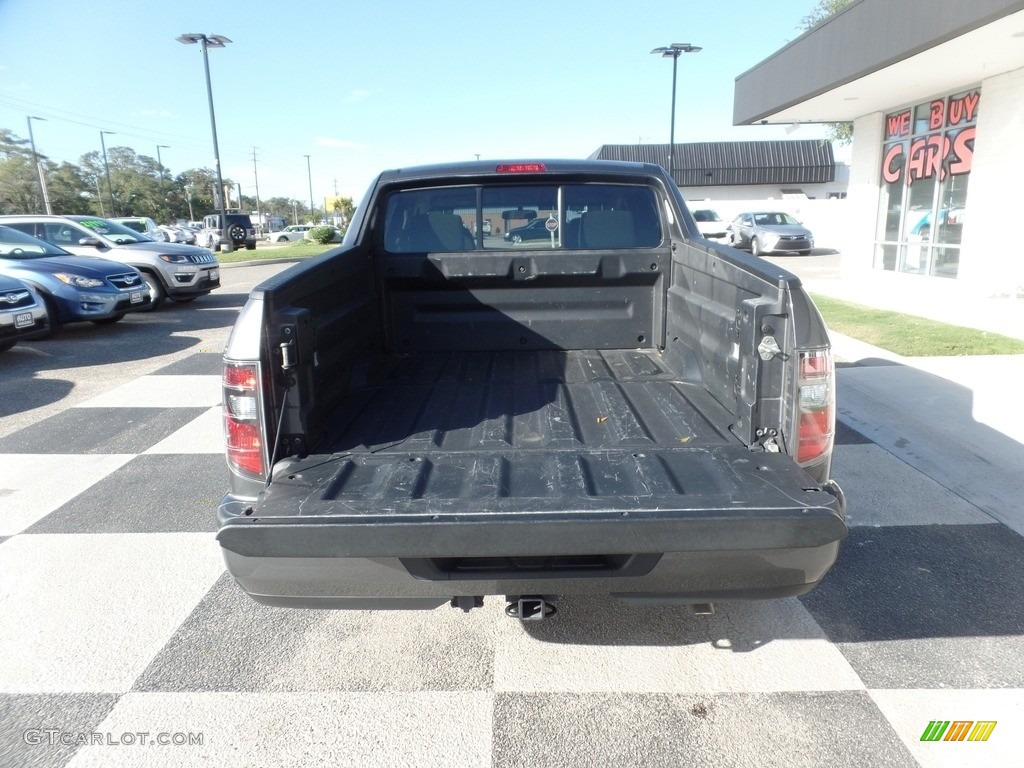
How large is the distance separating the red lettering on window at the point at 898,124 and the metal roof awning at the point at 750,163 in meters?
30.1

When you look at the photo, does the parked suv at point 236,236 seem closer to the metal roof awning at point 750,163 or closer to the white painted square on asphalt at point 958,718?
the metal roof awning at point 750,163

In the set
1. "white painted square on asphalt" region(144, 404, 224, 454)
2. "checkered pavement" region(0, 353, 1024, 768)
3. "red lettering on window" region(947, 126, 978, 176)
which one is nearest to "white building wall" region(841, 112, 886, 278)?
"red lettering on window" region(947, 126, 978, 176)

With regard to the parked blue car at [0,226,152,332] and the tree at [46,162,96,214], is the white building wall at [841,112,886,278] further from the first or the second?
the tree at [46,162,96,214]

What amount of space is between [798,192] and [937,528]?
46.8 meters

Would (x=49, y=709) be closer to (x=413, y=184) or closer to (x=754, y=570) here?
(x=754, y=570)

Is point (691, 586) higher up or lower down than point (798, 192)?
lower down

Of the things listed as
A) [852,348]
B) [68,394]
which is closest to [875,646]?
[852,348]

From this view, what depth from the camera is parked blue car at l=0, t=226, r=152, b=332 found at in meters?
9.91

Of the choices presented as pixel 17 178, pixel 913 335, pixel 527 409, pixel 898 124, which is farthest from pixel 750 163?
pixel 17 178

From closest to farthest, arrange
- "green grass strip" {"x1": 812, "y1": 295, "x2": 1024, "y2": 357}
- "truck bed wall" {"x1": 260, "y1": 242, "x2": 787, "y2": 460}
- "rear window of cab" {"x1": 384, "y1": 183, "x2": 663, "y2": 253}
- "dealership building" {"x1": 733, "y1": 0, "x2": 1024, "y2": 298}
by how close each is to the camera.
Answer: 1. "truck bed wall" {"x1": 260, "y1": 242, "x2": 787, "y2": 460}
2. "rear window of cab" {"x1": 384, "y1": 183, "x2": 663, "y2": 253}
3. "green grass strip" {"x1": 812, "y1": 295, "x2": 1024, "y2": 357}
4. "dealership building" {"x1": 733, "y1": 0, "x2": 1024, "y2": 298}

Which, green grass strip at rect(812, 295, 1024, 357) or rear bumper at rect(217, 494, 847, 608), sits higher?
rear bumper at rect(217, 494, 847, 608)

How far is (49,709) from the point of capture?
261 cm

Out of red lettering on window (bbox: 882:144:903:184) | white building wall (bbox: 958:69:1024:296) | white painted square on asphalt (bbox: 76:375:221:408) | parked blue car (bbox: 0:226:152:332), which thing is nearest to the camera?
white painted square on asphalt (bbox: 76:375:221:408)

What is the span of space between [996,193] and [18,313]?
14738mm
